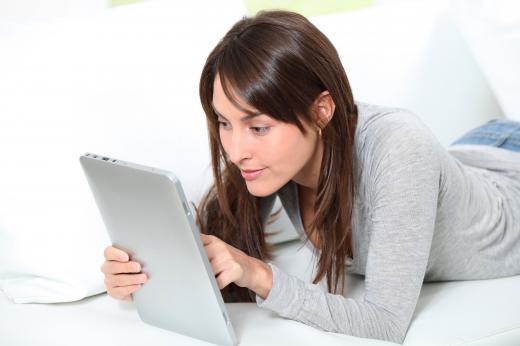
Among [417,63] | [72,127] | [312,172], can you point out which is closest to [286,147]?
[312,172]

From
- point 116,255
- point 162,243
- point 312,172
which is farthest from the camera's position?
point 312,172

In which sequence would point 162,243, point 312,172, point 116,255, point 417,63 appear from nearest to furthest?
point 162,243
point 116,255
point 312,172
point 417,63

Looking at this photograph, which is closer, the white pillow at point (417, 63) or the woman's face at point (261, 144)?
the woman's face at point (261, 144)

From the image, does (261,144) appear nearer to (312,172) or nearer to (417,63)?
(312,172)

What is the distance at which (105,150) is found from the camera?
1382 millimetres

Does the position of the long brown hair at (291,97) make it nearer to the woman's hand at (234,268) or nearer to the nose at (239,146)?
the nose at (239,146)

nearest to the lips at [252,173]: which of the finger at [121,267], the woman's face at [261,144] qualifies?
the woman's face at [261,144]

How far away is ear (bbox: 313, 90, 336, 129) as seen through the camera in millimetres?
1172

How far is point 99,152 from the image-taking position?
1374 mm

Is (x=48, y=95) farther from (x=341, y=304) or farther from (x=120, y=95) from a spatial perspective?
(x=341, y=304)

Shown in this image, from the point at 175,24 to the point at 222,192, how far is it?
0.38 meters

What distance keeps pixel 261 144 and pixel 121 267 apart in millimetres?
302

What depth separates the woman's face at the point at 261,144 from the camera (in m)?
1.14

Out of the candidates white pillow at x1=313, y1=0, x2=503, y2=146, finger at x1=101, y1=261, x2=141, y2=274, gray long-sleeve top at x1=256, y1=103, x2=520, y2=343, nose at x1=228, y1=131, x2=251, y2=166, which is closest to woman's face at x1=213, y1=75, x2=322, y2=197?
nose at x1=228, y1=131, x2=251, y2=166
